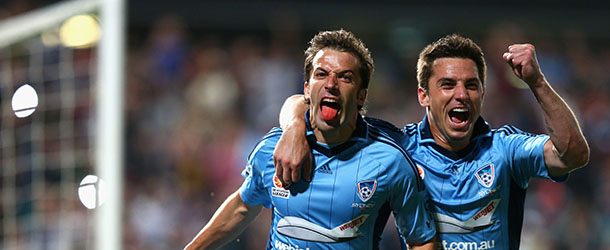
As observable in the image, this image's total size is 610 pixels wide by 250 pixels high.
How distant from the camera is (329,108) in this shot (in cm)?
386

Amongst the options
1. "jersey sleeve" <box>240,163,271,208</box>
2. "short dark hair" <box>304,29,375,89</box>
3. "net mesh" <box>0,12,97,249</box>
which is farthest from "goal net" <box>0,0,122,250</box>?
"short dark hair" <box>304,29,375,89</box>

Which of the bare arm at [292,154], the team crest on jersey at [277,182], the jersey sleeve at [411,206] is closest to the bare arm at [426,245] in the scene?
the jersey sleeve at [411,206]

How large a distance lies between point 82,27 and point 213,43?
5.03 meters

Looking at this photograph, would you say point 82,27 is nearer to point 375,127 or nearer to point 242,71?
point 375,127

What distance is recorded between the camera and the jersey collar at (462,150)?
4.10m

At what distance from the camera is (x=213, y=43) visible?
1013cm

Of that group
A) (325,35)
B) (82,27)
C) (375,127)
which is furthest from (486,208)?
(82,27)

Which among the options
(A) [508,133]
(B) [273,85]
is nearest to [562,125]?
(A) [508,133]

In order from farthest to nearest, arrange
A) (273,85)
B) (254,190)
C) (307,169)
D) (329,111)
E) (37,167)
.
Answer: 1. (273,85)
2. (37,167)
3. (254,190)
4. (307,169)
5. (329,111)

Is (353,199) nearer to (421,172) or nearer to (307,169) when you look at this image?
(307,169)

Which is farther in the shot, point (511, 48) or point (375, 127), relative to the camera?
point (375, 127)

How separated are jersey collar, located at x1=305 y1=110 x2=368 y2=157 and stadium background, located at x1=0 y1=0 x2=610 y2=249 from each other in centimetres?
460

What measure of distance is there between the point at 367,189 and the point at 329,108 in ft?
1.41

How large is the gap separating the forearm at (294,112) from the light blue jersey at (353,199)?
146 millimetres
